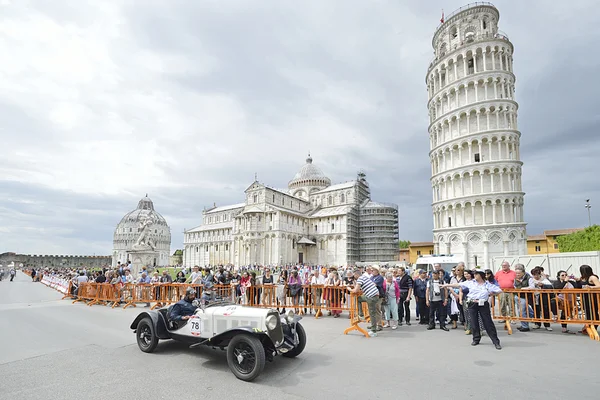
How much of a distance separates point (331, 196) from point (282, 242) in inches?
753

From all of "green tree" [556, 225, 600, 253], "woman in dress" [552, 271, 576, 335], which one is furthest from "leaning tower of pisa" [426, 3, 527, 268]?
"woman in dress" [552, 271, 576, 335]

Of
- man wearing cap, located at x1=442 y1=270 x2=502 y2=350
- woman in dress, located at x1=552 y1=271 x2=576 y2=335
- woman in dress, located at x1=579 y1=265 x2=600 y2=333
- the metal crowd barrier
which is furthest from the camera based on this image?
woman in dress, located at x1=552 y1=271 x2=576 y2=335

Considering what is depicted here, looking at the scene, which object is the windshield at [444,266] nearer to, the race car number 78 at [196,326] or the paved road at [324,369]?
the paved road at [324,369]

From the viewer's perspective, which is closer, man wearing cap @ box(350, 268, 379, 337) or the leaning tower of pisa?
man wearing cap @ box(350, 268, 379, 337)

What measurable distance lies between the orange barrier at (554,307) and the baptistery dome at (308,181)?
70280 mm

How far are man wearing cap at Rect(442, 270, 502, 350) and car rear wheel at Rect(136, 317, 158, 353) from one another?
7826 millimetres

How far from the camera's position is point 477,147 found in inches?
1486

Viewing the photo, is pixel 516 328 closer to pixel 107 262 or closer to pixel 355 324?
pixel 355 324

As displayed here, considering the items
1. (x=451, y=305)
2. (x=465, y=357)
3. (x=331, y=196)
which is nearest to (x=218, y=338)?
(x=465, y=357)

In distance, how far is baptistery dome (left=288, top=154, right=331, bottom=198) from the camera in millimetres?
80625

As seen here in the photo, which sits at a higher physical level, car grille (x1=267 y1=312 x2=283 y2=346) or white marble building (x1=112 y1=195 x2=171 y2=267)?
white marble building (x1=112 y1=195 x2=171 y2=267)

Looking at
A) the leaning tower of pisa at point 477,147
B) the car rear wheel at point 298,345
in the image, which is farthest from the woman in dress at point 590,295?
the leaning tower of pisa at point 477,147

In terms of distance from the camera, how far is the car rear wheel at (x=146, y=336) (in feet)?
23.6

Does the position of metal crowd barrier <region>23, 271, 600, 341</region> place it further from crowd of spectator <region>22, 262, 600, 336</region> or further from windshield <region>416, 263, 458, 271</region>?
windshield <region>416, 263, 458, 271</region>
